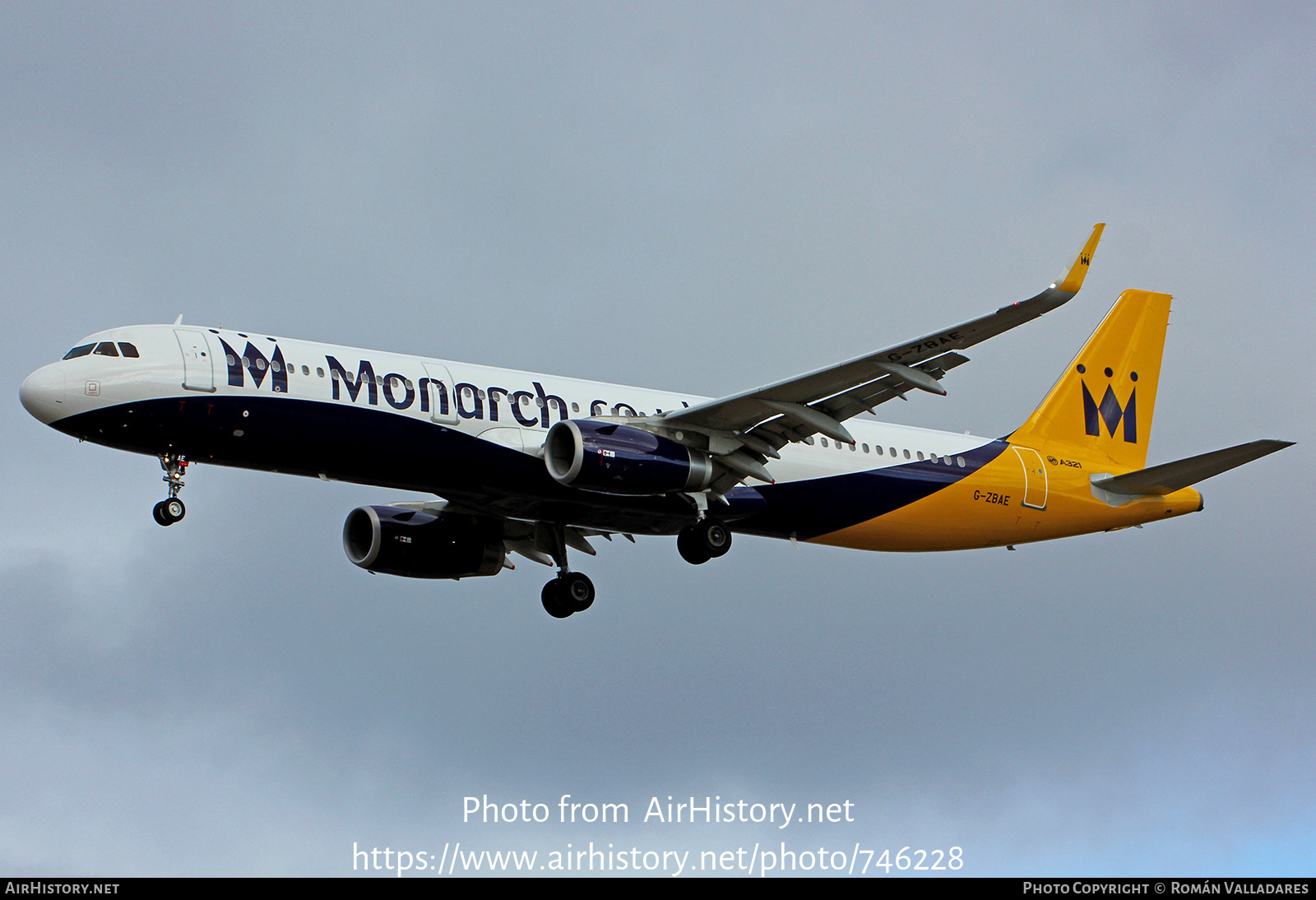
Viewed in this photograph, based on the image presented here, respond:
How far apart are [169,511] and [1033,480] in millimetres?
22717

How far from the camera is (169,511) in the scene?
31953 mm

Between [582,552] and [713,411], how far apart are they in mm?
8831

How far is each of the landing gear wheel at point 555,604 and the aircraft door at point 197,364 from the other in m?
11.9

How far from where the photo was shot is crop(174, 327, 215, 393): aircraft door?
31.5 m

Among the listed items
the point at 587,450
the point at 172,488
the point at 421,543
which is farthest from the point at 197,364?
the point at 421,543

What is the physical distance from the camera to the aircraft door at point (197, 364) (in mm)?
31469

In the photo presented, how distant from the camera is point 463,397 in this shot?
33625 millimetres

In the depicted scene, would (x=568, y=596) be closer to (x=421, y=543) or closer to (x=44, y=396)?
(x=421, y=543)

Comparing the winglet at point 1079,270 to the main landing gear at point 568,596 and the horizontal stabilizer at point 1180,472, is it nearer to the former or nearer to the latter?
the horizontal stabilizer at point 1180,472

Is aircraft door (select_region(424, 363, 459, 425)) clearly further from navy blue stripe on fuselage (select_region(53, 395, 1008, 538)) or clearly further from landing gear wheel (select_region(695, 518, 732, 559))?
landing gear wheel (select_region(695, 518, 732, 559))

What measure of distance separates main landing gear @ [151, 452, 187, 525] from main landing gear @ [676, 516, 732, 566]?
37.6 feet

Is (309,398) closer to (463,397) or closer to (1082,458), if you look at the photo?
(463,397)

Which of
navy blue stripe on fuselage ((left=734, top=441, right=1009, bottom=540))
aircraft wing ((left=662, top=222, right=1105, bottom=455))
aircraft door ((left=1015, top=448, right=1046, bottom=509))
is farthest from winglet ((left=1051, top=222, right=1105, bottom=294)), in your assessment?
aircraft door ((left=1015, top=448, right=1046, bottom=509))
